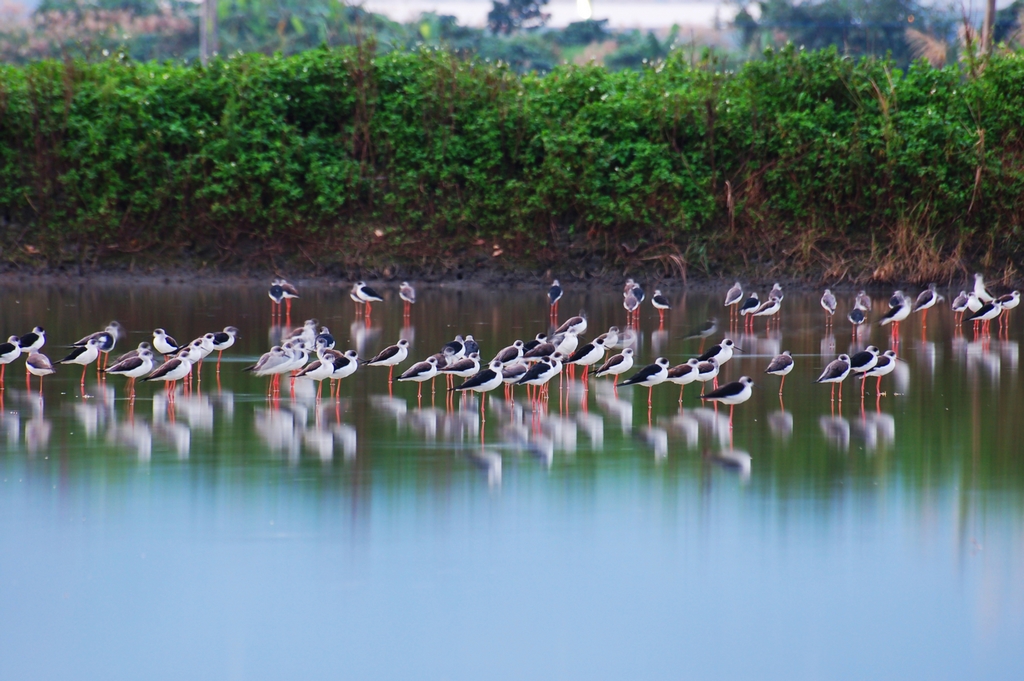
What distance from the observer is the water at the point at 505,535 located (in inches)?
270

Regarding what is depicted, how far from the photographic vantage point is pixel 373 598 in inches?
291

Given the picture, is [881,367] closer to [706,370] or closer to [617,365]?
[706,370]

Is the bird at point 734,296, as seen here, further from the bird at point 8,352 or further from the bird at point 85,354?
the bird at point 8,352

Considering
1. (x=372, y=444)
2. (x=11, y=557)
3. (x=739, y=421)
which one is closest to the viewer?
(x=11, y=557)

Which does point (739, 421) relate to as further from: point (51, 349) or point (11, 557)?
point (51, 349)

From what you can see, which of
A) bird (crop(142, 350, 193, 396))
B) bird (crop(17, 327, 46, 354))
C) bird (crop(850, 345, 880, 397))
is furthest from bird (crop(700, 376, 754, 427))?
bird (crop(17, 327, 46, 354))

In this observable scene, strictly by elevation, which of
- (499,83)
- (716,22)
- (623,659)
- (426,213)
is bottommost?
(623,659)

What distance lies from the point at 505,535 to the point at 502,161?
2019 cm

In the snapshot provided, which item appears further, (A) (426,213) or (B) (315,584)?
(A) (426,213)

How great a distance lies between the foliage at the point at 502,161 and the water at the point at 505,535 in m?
13.4

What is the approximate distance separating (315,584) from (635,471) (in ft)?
11.0

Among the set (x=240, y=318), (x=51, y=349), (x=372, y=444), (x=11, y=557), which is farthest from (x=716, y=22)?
(x=11, y=557)

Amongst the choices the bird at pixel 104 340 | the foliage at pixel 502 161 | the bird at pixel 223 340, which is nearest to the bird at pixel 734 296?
the foliage at pixel 502 161

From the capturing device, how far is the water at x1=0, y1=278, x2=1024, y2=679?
685cm
